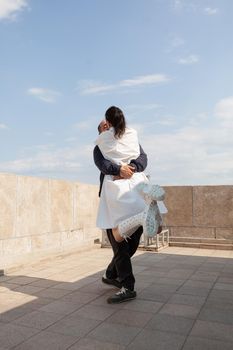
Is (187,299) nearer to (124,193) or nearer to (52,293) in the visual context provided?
(124,193)

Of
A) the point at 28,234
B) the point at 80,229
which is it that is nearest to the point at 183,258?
the point at 80,229

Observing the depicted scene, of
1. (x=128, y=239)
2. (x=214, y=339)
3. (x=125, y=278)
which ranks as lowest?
(x=214, y=339)

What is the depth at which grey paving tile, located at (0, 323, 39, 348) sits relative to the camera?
2.70 meters

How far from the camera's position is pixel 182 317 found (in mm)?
3291

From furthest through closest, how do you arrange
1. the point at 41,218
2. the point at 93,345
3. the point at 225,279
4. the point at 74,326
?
1. the point at 41,218
2. the point at 225,279
3. the point at 74,326
4. the point at 93,345

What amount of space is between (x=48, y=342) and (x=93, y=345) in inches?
13.3

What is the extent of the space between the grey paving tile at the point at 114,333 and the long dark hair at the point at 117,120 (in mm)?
1892

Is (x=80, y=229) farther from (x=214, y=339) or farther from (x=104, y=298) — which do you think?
(x=214, y=339)

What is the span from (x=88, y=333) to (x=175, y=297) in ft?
4.65

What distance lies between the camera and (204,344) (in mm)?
2666

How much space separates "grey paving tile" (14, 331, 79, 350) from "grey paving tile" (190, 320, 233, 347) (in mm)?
969

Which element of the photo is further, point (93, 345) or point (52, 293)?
point (52, 293)

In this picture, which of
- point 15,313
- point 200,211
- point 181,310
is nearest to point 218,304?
point 181,310

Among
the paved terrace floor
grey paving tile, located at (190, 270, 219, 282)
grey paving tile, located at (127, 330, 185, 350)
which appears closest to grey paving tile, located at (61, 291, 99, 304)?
the paved terrace floor
